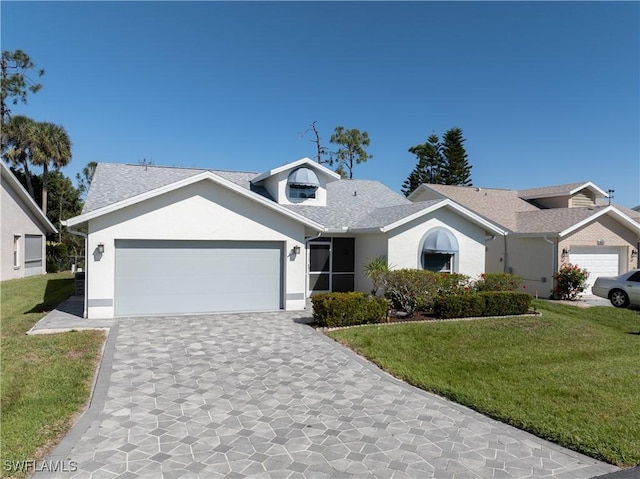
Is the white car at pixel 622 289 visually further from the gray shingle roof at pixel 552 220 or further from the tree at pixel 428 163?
the tree at pixel 428 163

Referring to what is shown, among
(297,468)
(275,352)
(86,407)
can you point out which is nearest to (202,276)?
(275,352)

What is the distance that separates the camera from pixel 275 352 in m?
11.0

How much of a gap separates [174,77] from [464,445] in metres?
22.2

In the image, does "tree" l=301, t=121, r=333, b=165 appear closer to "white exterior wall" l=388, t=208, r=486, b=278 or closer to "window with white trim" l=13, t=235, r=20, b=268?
"window with white trim" l=13, t=235, r=20, b=268

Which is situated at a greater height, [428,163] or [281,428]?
[428,163]

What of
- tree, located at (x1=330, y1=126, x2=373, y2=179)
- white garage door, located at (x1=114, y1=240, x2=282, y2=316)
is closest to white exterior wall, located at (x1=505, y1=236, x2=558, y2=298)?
white garage door, located at (x1=114, y1=240, x2=282, y2=316)

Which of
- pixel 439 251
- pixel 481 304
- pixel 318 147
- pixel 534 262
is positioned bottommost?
pixel 481 304

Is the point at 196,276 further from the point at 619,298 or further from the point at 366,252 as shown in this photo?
the point at 619,298

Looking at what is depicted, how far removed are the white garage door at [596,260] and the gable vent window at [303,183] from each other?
14.0m

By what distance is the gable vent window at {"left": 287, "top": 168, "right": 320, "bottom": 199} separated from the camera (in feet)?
70.1

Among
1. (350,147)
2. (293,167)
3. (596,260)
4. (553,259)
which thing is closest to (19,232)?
(293,167)

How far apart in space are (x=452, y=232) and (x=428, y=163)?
118ft

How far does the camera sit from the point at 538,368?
10.2 meters

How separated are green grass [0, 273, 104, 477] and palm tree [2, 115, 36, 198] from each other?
101ft
